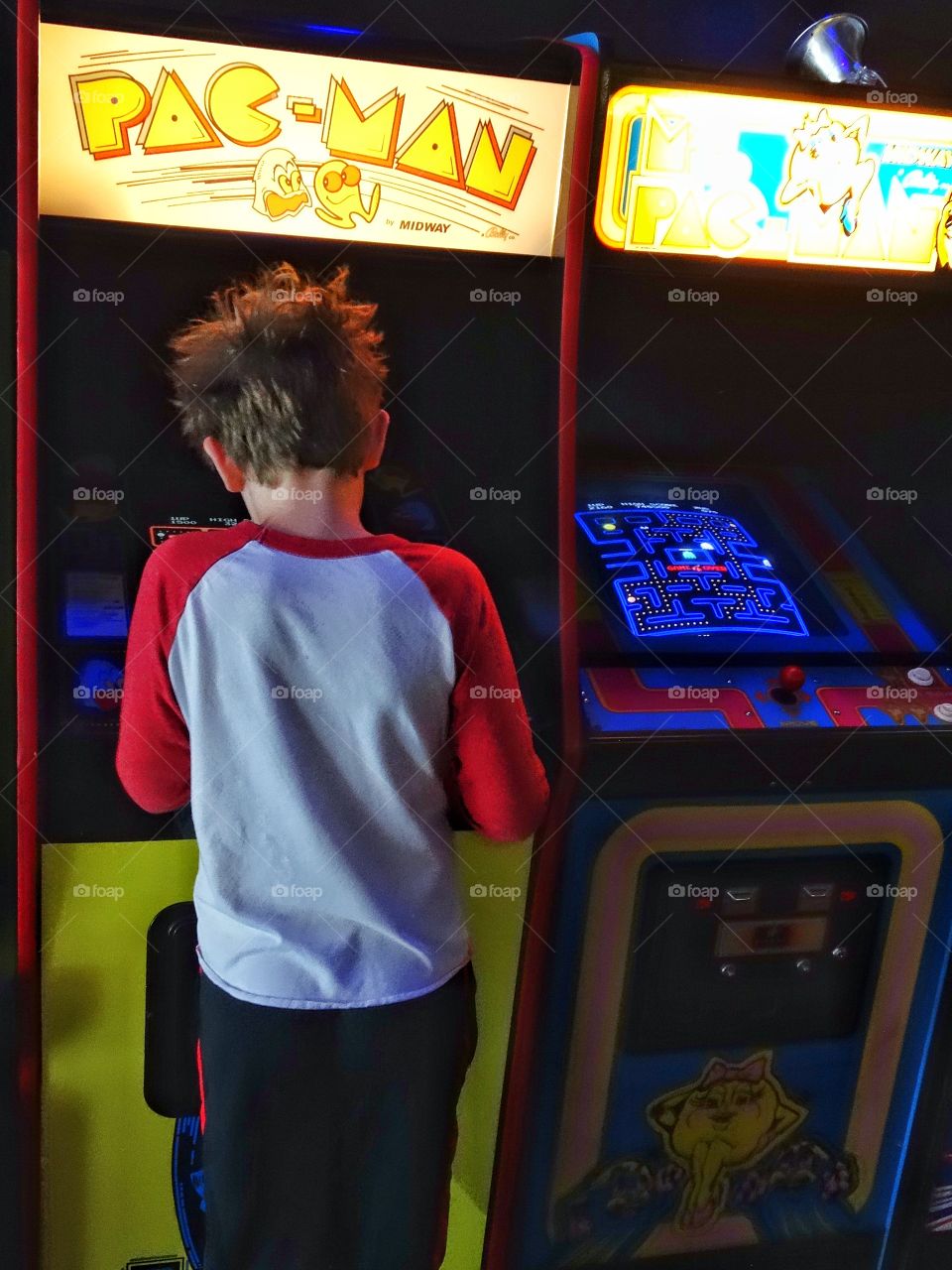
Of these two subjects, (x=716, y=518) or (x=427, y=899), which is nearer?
(x=427, y=899)

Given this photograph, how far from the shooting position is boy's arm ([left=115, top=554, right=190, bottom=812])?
129cm

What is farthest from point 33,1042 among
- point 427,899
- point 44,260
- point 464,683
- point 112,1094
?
point 44,260

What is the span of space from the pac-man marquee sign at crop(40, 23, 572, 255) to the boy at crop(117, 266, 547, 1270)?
0.35 ft

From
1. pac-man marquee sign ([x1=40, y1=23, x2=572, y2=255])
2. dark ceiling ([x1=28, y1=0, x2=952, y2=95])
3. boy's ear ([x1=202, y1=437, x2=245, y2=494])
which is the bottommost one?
boy's ear ([x1=202, y1=437, x2=245, y2=494])

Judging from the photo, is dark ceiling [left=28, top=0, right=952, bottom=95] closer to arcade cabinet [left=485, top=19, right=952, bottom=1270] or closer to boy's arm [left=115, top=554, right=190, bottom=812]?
arcade cabinet [left=485, top=19, right=952, bottom=1270]

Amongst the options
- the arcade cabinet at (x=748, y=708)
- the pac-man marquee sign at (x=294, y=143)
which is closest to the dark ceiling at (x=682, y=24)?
the arcade cabinet at (x=748, y=708)

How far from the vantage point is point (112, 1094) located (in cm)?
161

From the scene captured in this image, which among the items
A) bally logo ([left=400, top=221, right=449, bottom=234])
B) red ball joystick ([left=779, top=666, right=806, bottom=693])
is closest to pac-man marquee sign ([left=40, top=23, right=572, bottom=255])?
bally logo ([left=400, top=221, right=449, bottom=234])

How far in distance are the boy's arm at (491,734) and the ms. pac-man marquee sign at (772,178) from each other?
0.65m

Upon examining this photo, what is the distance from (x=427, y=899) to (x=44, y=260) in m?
0.90

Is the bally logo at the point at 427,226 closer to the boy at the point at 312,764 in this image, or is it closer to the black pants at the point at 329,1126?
the boy at the point at 312,764

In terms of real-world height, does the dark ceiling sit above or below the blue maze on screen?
above

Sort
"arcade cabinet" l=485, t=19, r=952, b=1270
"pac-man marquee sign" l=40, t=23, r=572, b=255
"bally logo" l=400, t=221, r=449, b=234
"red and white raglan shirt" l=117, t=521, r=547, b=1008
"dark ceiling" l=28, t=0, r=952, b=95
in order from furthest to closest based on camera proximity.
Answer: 1. "dark ceiling" l=28, t=0, r=952, b=95
2. "arcade cabinet" l=485, t=19, r=952, b=1270
3. "bally logo" l=400, t=221, r=449, b=234
4. "pac-man marquee sign" l=40, t=23, r=572, b=255
5. "red and white raglan shirt" l=117, t=521, r=547, b=1008

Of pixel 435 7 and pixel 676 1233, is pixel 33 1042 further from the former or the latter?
pixel 435 7
